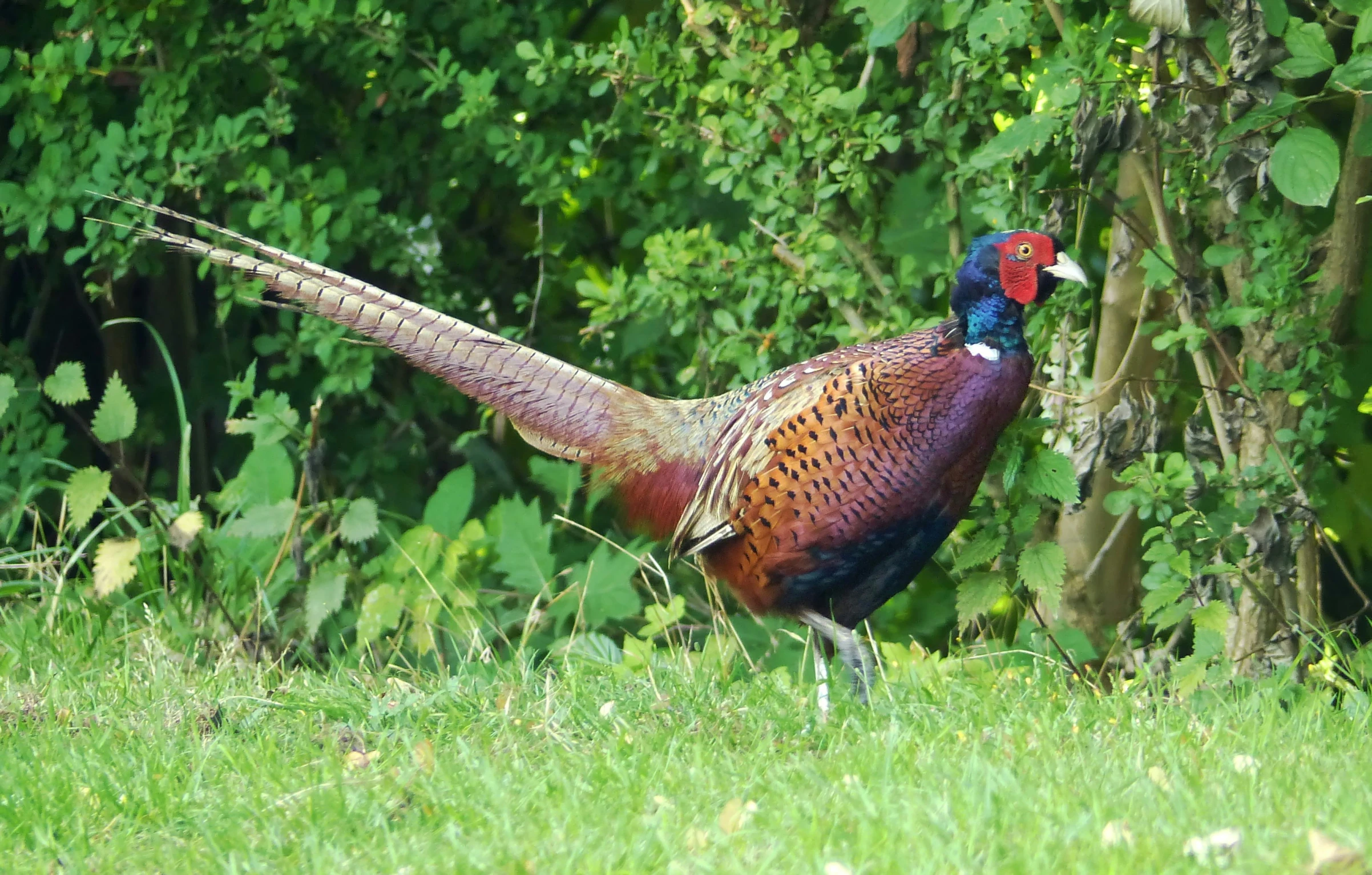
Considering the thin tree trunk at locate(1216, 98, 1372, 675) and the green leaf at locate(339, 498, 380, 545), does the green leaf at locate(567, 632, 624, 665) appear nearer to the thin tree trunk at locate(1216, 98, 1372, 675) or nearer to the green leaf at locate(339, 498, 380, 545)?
the green leaf at locate(339, 498, 380, 545)

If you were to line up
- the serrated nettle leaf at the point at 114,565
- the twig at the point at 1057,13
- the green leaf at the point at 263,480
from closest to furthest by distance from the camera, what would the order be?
the twig at the point at 1057,13, the serrated nettle leaf at the point at 114,565, the green leaf at the point at 263,480

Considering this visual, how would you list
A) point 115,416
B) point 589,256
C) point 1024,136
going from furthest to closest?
point 589,256 → point 115,416 → point 1024,136

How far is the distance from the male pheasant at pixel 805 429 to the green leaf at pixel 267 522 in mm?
1009

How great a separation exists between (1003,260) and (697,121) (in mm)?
1410

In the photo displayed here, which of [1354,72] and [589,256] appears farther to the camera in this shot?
[589,256]

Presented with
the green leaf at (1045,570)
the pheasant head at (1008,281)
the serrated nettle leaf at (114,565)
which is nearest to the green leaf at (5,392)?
the serrated nettle leaf at (114,565)

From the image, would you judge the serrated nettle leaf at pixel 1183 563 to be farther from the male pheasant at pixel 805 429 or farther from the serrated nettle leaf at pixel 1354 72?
the serrated nettle leaf at pixel 1354 72

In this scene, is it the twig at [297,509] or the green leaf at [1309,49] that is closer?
the green leaf at [1309,49]

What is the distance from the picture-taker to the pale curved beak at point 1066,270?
135 inches

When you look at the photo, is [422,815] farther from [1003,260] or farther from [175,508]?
[175,508]

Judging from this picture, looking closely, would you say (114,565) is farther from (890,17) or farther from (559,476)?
(890,17)

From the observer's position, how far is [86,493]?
15.4ft

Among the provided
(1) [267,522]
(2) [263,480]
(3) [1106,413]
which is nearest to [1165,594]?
(3) [1106,413]

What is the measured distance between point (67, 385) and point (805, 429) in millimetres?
2524
